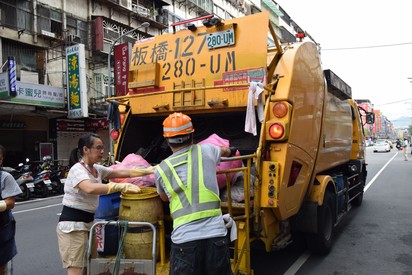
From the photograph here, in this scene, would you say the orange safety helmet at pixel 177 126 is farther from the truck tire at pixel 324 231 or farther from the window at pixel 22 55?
the window at pixel 22 55

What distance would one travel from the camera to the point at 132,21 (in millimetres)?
22828

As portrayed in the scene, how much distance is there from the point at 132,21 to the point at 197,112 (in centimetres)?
2039

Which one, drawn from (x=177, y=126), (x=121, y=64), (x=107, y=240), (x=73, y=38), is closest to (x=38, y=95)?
(x=121, y=64)

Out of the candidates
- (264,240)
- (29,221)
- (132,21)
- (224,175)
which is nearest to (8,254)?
(224,175)

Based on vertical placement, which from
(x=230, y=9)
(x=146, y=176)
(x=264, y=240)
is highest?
(x=230, y=9)

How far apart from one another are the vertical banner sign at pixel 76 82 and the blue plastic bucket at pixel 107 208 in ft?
42.6

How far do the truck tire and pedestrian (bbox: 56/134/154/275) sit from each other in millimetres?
2646

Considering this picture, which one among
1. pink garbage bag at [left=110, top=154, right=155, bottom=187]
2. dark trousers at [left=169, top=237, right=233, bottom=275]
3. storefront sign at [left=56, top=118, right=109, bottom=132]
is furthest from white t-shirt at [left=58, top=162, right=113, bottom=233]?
storefront sign at [left=56, top=118, right=109, bottom=132]

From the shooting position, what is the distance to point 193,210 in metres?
2.36

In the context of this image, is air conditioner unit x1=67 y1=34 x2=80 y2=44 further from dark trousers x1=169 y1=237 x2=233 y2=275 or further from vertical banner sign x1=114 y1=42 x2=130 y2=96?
dark trousers x1=169 y1=237 x2=233 y2=275

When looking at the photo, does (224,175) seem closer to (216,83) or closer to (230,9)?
(216,83)

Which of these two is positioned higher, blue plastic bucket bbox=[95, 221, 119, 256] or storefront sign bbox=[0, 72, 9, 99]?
storefront sign bbox=[0, 72, 9, 99]

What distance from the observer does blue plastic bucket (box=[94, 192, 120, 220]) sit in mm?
3393

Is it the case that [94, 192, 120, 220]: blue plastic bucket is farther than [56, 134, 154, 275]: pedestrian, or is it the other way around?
[94, 192, 120, 220]: blue plastic bucket
